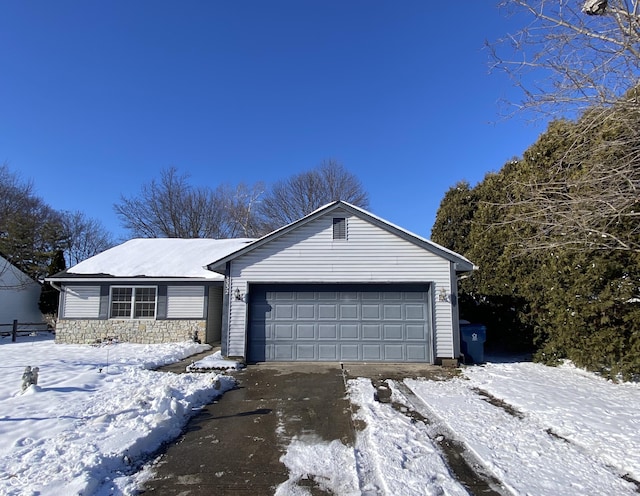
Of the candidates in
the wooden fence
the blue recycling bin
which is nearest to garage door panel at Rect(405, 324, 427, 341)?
the blue recycling bin

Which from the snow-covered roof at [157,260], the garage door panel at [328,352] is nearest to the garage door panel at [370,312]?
the garage door panel at [328,352]

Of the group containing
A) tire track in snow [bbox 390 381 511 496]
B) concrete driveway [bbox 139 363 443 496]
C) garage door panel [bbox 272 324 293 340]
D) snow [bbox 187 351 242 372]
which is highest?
garage door panel [bbox 272 324 293 340]

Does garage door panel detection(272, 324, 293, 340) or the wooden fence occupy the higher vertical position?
garage door panel detection(272, 324, 293, 340)

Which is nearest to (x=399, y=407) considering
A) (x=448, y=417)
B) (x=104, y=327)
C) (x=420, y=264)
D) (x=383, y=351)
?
(x=448, y=417)

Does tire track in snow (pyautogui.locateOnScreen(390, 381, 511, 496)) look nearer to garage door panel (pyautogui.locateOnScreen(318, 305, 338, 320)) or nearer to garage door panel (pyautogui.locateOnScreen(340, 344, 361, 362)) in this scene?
garage door panel (pyautogui.locateOnScreen(340, 344, 361, 362))

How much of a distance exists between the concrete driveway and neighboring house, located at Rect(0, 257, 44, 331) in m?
17.8

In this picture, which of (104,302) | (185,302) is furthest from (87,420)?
(104,302)

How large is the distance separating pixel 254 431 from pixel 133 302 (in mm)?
11317

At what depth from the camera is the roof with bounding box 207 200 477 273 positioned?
10211 millimetres

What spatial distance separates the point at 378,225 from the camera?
10.4m

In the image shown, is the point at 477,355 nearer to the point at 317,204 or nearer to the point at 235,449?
the point at 235,449

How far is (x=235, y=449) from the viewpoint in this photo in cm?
445

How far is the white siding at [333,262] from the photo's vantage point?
10250 mm

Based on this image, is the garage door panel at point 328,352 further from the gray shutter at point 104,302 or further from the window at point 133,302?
the gray shutter at point 104,302
